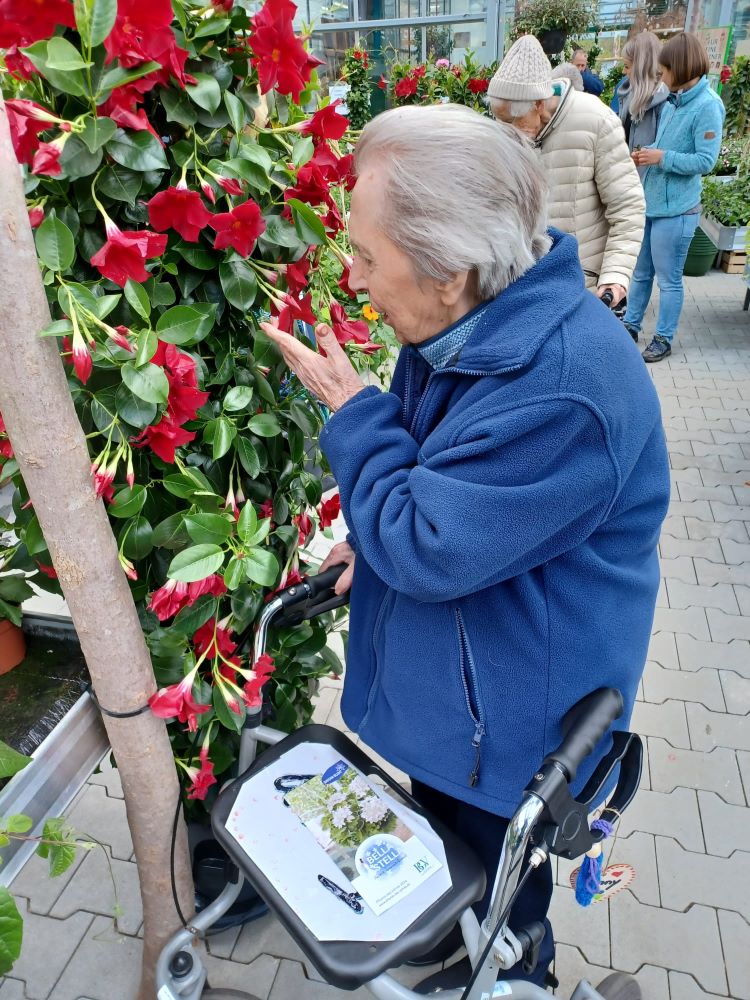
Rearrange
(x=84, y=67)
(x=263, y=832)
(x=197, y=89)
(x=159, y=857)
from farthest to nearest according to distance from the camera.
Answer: (x=159, y=857)
(x=263, y=832)
(x=197, y=89)
(x=84, y=67)

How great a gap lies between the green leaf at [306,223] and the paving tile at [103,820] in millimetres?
1823

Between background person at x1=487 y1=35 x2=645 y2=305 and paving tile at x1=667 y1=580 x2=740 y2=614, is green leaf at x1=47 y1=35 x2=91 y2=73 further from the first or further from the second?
paving tile at x1=667 y1=580 x2=740 y2=614

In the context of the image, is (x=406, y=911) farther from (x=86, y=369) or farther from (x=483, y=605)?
(x=86, y=369)

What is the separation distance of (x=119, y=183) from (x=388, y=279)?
400 mm

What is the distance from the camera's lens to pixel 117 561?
1204 millimetres

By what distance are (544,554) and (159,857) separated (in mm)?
999

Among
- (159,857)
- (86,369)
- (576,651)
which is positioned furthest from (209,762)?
(86,369)

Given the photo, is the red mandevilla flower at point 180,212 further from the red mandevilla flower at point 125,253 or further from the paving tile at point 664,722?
the paving tile at point 664,722

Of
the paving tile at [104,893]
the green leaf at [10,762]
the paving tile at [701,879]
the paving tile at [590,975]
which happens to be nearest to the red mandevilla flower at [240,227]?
the green leaf at [10,762]

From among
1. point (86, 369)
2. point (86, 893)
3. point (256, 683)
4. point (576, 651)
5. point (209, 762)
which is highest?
point (86, 369)

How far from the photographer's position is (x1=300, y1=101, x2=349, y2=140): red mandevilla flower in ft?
3.86

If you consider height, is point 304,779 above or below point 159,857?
above

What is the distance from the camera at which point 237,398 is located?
121 cm

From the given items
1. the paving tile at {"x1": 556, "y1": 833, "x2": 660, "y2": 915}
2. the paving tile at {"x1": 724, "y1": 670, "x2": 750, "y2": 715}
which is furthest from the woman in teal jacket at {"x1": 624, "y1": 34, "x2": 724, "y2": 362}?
the paving tile at {"x1": 556, "y1": 833, "x2": 660, "y2": 915}
